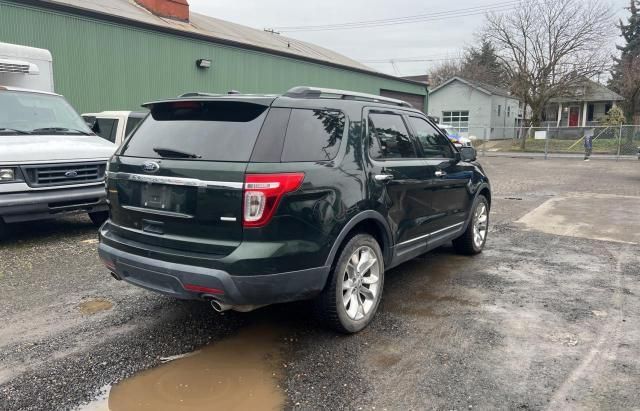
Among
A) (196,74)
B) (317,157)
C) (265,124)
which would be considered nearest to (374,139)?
(317,157)

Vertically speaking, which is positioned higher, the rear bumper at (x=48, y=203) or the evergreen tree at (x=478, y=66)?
the evergreen tree at (x=478, y=66)

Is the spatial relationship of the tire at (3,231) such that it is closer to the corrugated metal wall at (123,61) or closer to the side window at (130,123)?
the side window at (130,123)

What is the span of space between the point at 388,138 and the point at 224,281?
1990 mm

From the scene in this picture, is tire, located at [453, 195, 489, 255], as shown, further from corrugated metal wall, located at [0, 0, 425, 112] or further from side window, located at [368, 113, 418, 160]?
corrugated metal wall, located at [0, 0, 425, 112]

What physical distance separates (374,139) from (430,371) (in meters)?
1.84

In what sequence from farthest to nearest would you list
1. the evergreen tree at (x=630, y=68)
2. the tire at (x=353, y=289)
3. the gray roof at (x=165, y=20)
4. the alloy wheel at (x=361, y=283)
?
the evergreen tree at (x=630, y=68) < the gray roof at (x=165, y=20) < the alloy wheel at (x=361, y=283) < the tire at (x=353, y=289)

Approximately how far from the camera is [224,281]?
310 centimetres

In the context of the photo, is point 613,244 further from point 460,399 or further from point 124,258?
point 124,258

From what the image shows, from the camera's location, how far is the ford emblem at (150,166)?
345cm

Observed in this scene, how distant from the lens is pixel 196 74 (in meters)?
17.4

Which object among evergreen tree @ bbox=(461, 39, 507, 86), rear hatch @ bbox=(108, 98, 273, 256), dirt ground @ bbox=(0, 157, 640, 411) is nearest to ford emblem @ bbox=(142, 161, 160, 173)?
rear hatch @ bbox=(108, 98, 273, 256)

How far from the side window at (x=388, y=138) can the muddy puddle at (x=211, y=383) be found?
174 cm

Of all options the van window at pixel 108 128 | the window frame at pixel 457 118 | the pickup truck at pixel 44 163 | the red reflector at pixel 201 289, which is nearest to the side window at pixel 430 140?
the red reflector at pixel 201 289

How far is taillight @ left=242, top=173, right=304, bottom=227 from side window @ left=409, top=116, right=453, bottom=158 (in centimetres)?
213
